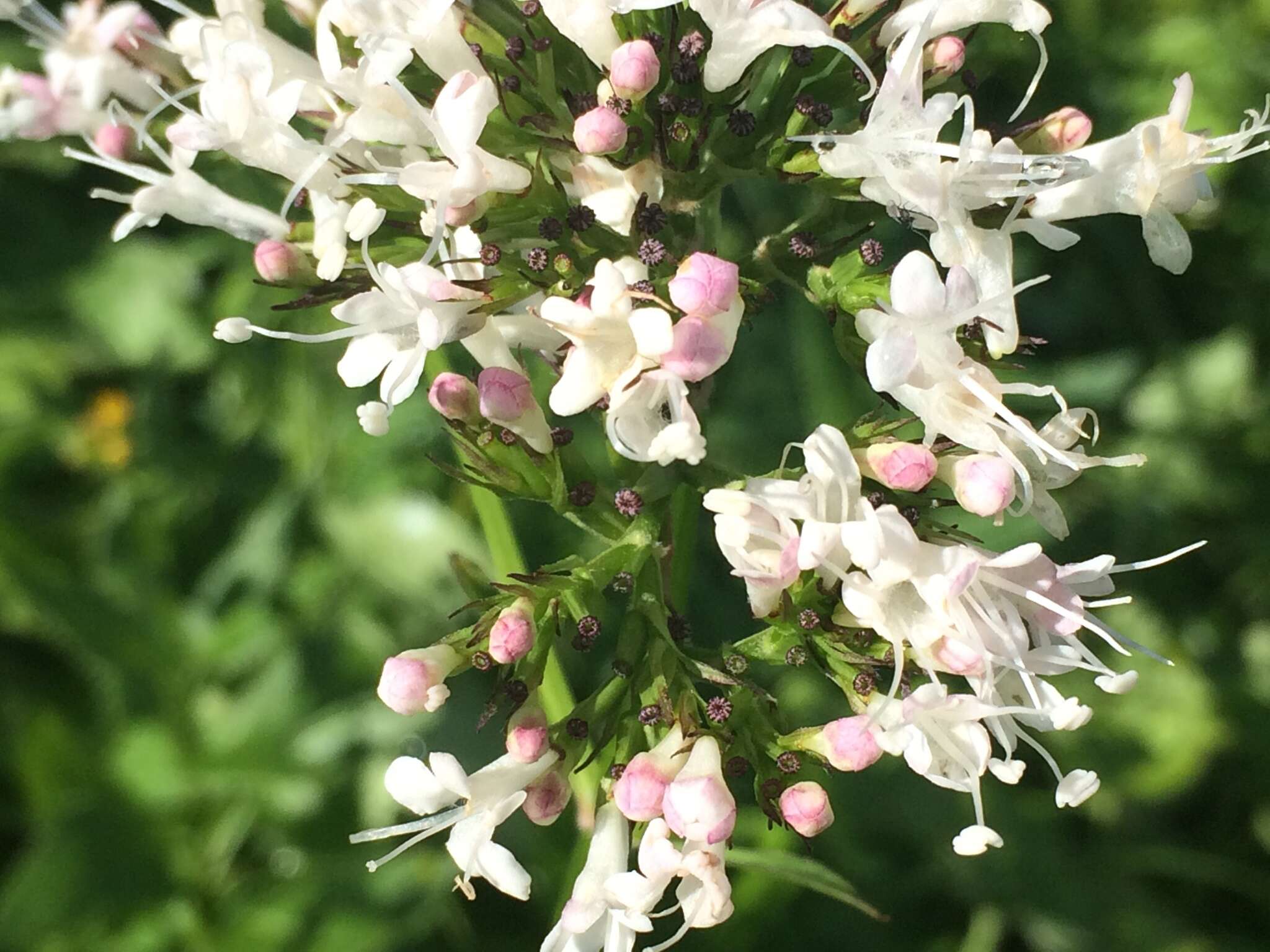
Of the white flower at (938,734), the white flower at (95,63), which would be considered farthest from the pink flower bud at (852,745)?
the white flower at (95,63)

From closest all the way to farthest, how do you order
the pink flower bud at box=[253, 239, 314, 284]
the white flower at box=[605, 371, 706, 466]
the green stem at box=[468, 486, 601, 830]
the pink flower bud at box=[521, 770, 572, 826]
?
the white flower at box=[605, 371, 706, 466]
the pink flower bud at box=[521, 770, 572, 826]
the pink flower bud at box=[253, 239, 314, 284]
the green stem at box=[468, 486, 601, 830]

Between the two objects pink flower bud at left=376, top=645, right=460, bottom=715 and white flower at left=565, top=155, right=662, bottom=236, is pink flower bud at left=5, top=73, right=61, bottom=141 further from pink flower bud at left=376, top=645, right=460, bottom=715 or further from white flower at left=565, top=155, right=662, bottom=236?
pink flower bud at left=376, top=645, right=460, bottom=715

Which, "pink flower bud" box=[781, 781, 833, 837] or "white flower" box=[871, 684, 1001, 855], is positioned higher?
"white flower" box=[871, 684, 1001, 855]

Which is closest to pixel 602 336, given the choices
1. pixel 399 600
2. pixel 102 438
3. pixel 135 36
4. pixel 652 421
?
pixel 652 421

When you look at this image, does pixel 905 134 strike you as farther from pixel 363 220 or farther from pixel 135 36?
pixel 135 36

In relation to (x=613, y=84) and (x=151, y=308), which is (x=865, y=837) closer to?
(x=613, y=84)

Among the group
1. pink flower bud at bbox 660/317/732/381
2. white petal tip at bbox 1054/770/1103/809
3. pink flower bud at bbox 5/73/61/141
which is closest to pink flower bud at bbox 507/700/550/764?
pink flower bud at bbox 660/317/732/381
